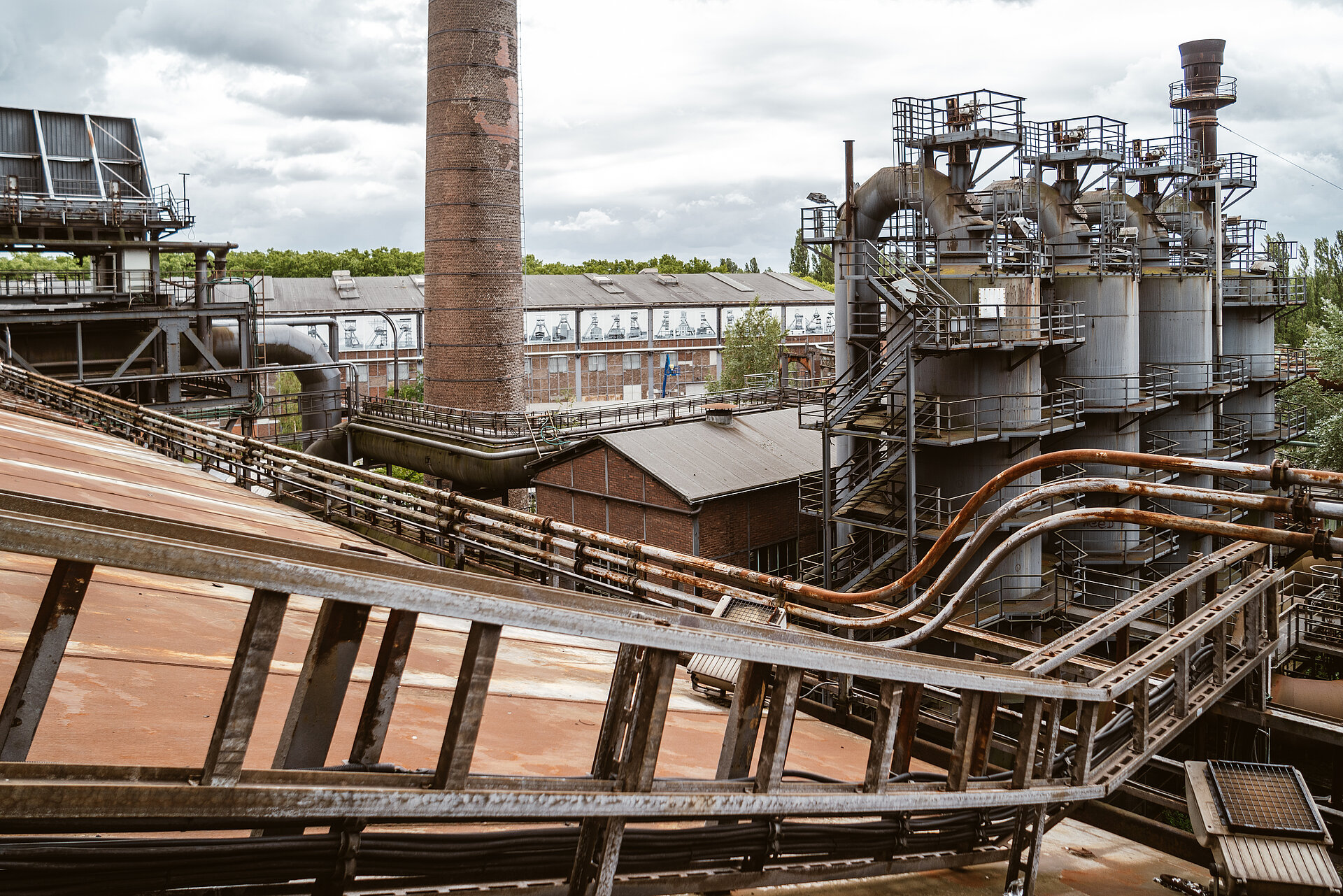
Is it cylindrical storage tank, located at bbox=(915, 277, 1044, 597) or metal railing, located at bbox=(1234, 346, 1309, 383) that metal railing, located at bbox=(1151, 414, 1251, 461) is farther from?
cylindrical storage tank, located at bbox=(915, 277, 1044, 597)

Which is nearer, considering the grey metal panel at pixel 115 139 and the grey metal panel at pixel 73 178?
the grey metal panel at pixel 73 178

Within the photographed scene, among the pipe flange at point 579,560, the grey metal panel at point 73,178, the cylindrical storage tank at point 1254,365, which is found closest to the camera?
the pipe flange at point 579,560

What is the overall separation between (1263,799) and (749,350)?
4111 centimetres

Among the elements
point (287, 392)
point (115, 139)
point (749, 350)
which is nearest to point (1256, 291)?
point (749, 350)

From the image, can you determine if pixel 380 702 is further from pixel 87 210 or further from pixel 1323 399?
pixel 1323 399

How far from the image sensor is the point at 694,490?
21688 millimetres

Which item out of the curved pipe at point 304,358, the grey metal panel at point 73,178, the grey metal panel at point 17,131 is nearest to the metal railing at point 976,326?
the curved pipe at point 304,358

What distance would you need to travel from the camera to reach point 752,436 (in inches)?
1017

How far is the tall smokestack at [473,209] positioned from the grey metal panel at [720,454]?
8.20 meters

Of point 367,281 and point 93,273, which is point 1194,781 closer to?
point 93,273

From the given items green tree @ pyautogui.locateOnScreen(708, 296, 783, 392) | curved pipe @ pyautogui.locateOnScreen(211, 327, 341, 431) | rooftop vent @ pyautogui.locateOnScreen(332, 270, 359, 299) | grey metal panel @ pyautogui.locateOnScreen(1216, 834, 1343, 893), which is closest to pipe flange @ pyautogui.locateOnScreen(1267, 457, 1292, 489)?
grey metal panel @ pyautogui.locateOnScreen(1216, 834, 1343, 893)

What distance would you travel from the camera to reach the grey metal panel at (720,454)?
2216 cm

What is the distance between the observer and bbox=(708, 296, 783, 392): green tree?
1781 inches

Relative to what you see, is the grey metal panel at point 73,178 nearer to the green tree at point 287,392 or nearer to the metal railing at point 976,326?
the green tree at point 287,392
